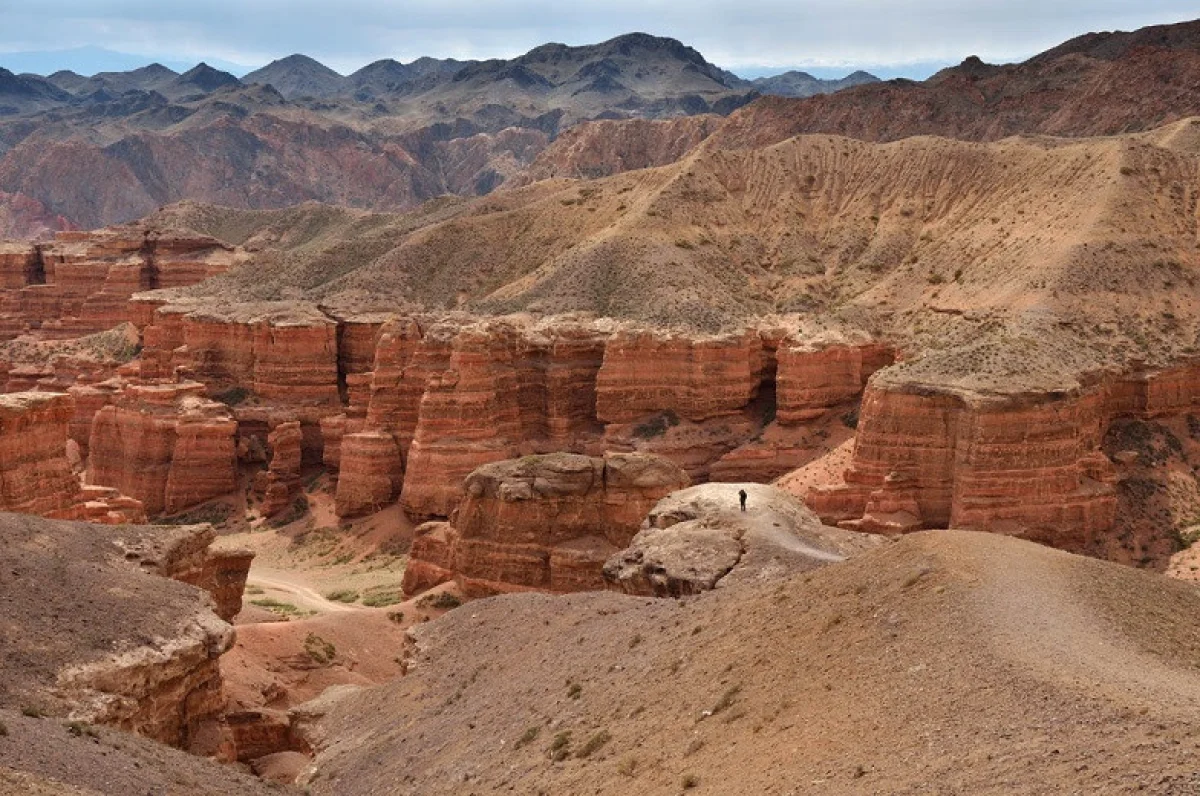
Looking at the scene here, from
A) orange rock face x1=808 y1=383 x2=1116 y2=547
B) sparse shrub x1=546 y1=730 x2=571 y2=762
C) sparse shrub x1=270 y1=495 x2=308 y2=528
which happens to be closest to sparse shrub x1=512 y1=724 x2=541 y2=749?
sparse shrub x1=546 y1=730 x2=571 y2=762

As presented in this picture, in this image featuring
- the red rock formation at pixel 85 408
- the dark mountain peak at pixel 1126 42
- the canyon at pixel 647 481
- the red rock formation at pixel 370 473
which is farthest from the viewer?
the dark mountain peak at pixel 1126 42

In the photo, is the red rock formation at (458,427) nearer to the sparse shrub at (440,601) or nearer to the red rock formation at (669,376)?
the red rock formation at (669,376)

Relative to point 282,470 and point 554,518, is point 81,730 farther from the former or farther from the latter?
point 282,470

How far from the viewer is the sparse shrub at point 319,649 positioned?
40.8 meters

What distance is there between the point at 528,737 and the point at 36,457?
2620 cm

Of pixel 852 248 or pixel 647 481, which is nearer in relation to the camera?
pixel 647 481

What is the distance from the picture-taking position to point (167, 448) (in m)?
69.1

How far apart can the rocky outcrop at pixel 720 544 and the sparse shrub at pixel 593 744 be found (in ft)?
26.8

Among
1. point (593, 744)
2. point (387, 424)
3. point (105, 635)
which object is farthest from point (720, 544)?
point (387, 424)

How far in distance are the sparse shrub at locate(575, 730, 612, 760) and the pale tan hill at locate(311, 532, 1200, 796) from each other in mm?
38

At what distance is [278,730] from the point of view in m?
34.8

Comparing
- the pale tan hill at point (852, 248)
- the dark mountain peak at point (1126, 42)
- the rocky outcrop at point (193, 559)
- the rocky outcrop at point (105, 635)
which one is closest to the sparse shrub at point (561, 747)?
the rocky outcrop at point (105, 635)

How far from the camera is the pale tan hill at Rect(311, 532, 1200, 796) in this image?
17094 millimetres

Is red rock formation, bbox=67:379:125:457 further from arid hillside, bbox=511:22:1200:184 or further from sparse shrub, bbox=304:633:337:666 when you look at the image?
arid hillside, bbox=511:22:1200:184
